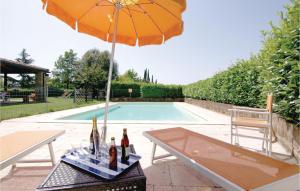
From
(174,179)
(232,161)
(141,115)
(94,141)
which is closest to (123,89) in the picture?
(141,115)

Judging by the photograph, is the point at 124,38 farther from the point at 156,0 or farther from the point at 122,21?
the point at 156,0

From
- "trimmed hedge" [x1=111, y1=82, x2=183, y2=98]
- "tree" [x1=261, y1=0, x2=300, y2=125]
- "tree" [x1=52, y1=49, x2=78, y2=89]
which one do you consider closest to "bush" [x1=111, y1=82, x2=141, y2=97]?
"trimmed hedge" [x1=111, y1=82, x2=183, y2=98]

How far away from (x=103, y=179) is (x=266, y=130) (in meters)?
3.20

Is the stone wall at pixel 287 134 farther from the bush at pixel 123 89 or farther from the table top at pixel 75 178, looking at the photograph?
the bush at pixel 123 89

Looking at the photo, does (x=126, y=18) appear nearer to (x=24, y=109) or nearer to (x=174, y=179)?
(x=174, y=179)

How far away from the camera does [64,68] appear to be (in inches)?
1599

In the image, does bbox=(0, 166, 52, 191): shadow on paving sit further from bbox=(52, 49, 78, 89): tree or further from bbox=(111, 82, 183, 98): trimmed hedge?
bbox=(52, 49, 78, 89): tree

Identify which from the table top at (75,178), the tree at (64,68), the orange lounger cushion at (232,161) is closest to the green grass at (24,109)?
the table top at (75,178)

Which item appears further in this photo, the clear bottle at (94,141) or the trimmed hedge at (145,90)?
the trimmed hedge at (145,90)

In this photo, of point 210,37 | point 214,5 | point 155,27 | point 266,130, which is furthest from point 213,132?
point 210,37

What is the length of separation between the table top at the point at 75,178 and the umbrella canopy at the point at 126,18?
1957mm

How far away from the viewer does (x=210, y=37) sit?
1416 centimetres

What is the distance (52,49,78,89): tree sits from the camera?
132 ft

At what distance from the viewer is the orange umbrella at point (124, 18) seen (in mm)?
2506
